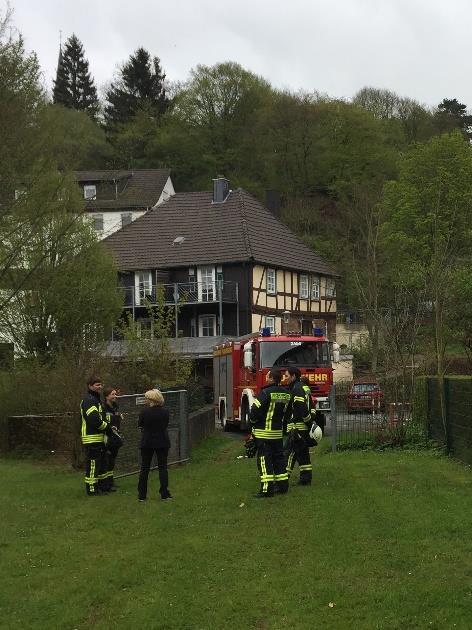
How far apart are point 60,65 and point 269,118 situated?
32.3 metres

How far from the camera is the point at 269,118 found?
71.1 meters

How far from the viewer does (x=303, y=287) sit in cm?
5191

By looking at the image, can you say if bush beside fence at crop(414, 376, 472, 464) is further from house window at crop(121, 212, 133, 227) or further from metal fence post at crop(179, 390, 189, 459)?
house window at crop(121, 212, 133, 227)

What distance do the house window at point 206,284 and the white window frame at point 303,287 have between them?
5965 millimetres

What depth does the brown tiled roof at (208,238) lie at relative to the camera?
48.8 m

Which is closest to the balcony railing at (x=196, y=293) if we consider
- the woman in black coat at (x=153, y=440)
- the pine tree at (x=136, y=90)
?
the woman in black coat at (x=153, y=440)

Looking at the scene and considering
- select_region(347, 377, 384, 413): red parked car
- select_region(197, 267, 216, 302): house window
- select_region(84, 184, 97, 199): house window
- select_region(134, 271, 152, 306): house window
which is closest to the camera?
select_region(347, 377, 384, 413): red parked car

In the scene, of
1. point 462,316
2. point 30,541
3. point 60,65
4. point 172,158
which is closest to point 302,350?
point 462,316

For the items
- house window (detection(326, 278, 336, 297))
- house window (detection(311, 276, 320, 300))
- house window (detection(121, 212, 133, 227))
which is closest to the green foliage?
house window (detection(311, 276, 320, 300))

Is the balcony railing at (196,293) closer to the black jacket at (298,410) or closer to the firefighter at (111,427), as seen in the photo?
the firefighter at (111,427)

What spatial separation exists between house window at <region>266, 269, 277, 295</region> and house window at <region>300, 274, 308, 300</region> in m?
2.85

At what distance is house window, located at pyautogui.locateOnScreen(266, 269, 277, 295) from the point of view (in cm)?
4875

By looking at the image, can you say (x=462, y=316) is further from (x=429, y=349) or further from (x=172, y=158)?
(x=172, y=158)

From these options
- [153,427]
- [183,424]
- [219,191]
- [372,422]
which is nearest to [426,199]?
[219,191]
